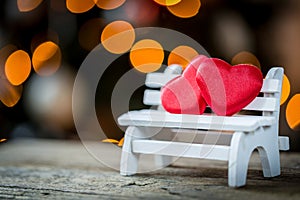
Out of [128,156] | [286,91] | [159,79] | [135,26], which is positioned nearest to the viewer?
[128,156]

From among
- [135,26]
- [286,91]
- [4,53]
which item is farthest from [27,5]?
[286,91]

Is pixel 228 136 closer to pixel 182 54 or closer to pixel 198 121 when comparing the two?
pixel 198 121

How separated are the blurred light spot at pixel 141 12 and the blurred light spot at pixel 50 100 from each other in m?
0.47

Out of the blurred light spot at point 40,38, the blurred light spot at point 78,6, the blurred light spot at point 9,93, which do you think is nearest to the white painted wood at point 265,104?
the blurred light spot at point 78,6

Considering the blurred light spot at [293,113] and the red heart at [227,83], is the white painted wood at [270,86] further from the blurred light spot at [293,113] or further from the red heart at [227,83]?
the blurred light spot at [293,113]

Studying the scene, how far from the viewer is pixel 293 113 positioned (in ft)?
8.82

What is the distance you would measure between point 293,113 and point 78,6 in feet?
4.19

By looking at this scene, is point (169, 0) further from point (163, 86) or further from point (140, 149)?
point (140, 149)

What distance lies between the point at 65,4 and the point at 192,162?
1265mm

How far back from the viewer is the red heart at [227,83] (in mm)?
1677

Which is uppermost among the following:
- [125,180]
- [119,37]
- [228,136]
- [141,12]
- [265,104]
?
[141,12]

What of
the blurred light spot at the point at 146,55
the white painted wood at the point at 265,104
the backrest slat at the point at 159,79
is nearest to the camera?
the white painted wood at the point at 265,104

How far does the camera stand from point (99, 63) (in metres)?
2.84

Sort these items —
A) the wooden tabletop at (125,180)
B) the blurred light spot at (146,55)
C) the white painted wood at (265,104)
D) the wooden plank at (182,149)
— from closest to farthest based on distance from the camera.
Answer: the wooden tabletop at (125,180) < the wooden plank at (182,149) < the white painted wood at (265,104) < the blurred light spot at (146,55)
